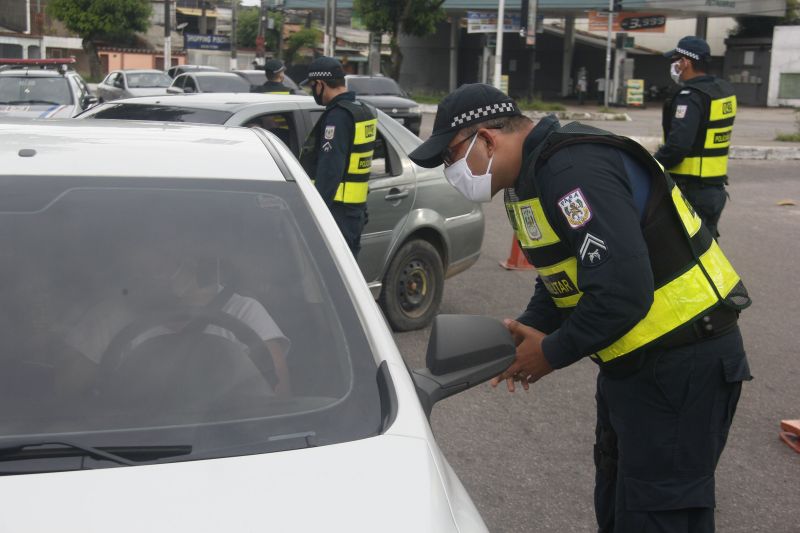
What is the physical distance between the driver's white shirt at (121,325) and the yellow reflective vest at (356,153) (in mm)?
3368

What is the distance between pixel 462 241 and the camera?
Answer: 7.16 meters

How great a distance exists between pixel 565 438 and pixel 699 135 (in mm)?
2508

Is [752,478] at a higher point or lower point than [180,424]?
lower

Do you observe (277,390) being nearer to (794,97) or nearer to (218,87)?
(218,87)

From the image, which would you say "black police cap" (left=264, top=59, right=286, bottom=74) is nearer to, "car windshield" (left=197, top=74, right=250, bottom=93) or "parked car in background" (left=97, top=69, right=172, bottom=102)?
"car windshield" (left=197, top=74, right=250, bottom=93)

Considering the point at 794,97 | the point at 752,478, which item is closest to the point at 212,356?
the point at 752,478

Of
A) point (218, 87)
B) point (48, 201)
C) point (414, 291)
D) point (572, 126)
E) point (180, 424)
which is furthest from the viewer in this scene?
point (218, 87)

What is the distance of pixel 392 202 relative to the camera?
6.64 metres

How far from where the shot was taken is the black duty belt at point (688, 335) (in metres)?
2.72

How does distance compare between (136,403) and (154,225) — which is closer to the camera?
(136,403)

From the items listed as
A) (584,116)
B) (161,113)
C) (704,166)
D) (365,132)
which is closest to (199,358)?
(365,132)

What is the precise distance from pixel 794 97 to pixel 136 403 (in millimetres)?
48993

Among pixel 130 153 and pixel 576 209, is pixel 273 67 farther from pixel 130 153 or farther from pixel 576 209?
pixel 576 209

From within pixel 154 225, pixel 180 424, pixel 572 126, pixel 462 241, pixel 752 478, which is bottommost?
pixel 752 478
